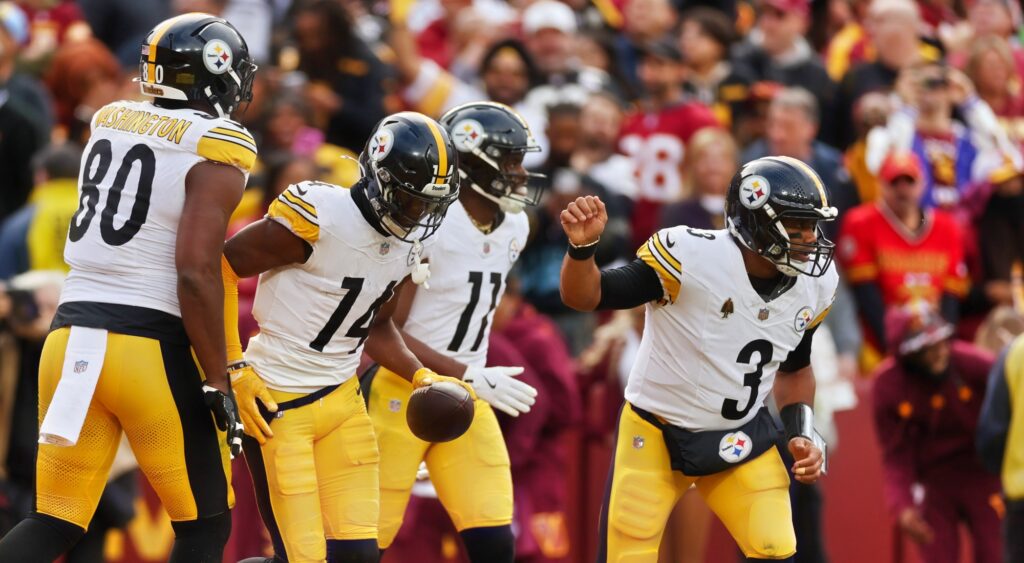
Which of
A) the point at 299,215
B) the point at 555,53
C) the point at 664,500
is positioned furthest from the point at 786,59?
the point at 299,215

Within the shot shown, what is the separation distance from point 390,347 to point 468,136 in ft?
3.30

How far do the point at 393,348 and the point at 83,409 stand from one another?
127 centimetres

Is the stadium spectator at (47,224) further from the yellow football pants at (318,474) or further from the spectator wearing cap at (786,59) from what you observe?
the spectator wearing cap at (786,59)

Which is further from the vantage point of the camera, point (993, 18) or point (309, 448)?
point (993, 18)

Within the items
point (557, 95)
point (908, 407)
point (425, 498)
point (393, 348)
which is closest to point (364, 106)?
point (557, 95)

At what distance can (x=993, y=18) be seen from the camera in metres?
12.3

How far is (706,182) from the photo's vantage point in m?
9.52

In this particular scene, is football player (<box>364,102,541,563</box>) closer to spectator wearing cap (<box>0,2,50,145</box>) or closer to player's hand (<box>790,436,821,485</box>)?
player's hand (<box>790,436,821,485</box>)

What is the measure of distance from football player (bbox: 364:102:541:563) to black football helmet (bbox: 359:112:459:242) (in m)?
0.69

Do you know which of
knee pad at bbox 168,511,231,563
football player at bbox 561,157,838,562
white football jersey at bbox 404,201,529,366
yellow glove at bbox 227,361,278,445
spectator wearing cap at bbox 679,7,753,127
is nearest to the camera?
knee pad at bbox 168,511,231,563

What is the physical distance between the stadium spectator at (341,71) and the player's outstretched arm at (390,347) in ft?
15.5

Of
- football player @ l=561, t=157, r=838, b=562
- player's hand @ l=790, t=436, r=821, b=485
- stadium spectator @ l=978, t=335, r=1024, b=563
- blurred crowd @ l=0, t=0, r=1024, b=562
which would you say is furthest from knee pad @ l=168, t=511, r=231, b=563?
stadium spectator @ l=978, t=335, r=1024, b=563

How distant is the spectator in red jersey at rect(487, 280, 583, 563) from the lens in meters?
8.51

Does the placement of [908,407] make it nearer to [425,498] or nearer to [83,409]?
[425,498]
